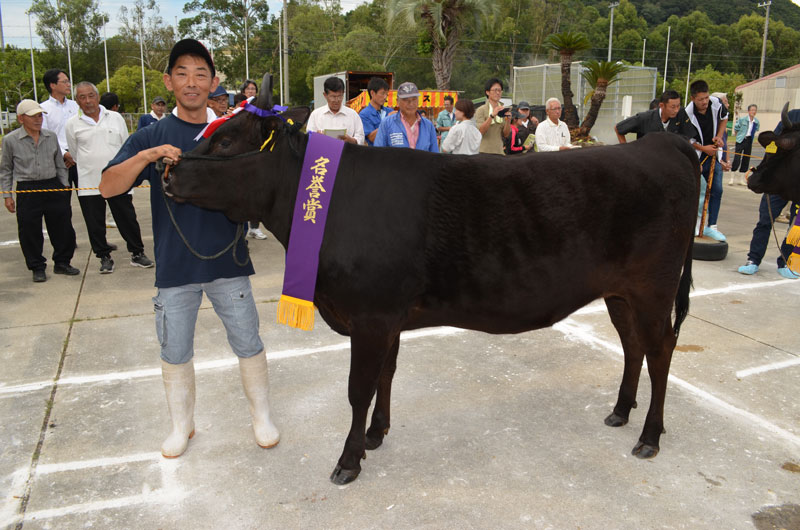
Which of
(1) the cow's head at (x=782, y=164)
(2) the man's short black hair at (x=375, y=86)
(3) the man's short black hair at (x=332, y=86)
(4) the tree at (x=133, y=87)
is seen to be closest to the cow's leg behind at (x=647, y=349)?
(1) the cow's head at (x=782, y=164)

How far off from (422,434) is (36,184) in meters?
5.58

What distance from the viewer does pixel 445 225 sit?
2.71 metres

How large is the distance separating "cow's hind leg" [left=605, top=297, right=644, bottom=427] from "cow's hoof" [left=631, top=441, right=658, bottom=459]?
0.98 ft

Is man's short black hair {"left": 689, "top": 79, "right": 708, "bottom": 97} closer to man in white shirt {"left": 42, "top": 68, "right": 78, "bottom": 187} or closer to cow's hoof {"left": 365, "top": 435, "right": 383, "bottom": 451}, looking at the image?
cow's hoof {"left": 365, "top": 435, "right": 383, "bottom": 451}

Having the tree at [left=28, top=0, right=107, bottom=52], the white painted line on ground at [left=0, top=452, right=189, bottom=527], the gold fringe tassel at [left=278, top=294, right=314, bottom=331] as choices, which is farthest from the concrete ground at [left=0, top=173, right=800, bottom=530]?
the tree at [left=28, top=0, right=107, bottom=52]

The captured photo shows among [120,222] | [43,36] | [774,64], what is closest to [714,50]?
[774,64]

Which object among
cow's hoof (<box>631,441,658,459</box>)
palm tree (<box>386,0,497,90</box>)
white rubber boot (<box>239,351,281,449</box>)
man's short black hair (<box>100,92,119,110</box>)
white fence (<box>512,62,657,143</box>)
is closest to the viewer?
cow's hoof (<box>631,441,658,459</box>)

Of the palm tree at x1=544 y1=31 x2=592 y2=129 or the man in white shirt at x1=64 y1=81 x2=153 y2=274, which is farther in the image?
the palm tree at x1=544 y1=31 x2=592 y2=129

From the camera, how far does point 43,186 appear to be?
6570mm

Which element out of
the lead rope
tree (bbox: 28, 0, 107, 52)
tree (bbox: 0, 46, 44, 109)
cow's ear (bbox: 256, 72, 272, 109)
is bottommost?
the lead rope

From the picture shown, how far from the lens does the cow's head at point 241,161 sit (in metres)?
2.67

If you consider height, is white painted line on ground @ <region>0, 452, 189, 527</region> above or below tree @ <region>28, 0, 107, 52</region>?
below

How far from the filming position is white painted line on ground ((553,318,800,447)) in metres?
3.30

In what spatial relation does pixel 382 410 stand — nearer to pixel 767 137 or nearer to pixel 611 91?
pixel 767 137
